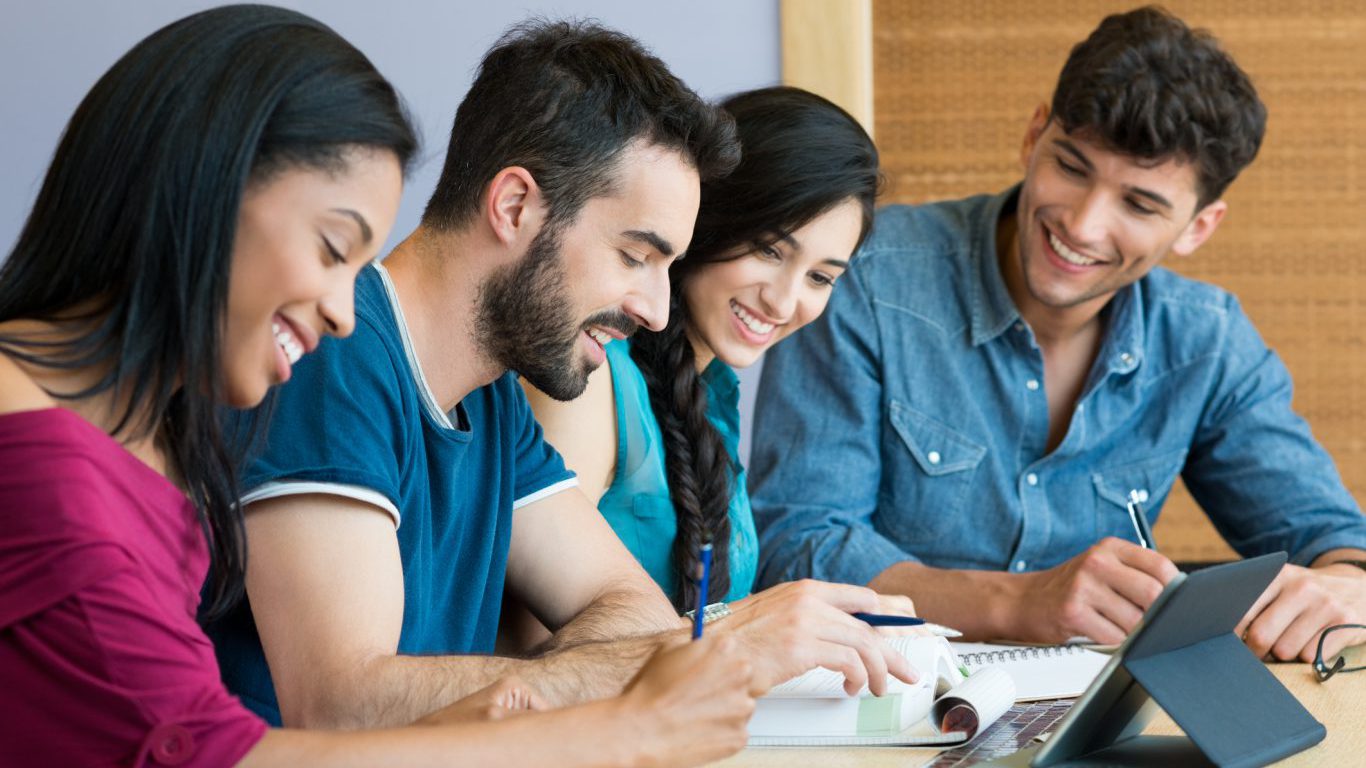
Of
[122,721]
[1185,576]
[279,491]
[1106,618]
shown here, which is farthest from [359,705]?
[1106,618]

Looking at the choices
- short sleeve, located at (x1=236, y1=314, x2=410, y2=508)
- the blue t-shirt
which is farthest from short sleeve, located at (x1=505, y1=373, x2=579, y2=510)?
short sleeve, located at (x1=236, y1=314, x2=410, y2=508)

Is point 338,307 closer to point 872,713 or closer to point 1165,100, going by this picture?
point 872,713

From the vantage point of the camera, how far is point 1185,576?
1127 millimetres

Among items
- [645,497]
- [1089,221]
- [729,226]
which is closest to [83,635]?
[645,497]

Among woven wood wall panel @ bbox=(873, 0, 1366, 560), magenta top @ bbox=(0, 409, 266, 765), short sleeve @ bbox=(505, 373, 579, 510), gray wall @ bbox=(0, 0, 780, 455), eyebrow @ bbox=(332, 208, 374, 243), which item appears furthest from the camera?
woven wood wall panel @ bbox=(873, 0, 1366, 560)

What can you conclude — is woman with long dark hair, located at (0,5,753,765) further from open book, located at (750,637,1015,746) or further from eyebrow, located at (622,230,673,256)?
eyebrow, located at (622,230,673,256)

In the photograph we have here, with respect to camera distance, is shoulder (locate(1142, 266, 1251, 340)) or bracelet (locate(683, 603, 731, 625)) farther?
shoulder (locate(1142, 266, 1251, 340))

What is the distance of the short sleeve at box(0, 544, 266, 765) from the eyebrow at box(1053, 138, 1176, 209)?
1.59m

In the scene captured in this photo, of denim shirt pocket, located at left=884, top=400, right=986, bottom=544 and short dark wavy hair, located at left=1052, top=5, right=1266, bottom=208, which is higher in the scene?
short dark wavy hair, located at left=1052, top=5, right=1266, bottom=208

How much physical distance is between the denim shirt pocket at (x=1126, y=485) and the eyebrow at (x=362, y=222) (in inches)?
57.3

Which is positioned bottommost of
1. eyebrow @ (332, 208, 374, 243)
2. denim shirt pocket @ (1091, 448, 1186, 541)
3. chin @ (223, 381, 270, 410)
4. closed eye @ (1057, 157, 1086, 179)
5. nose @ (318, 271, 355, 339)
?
denim shirt pocket @ (1091, 448, 1186, 541)

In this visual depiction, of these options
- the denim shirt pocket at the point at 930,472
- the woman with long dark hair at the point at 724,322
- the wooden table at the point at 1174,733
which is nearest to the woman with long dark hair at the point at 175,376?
the wooden table at the point at 1174,733

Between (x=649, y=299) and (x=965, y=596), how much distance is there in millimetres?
627

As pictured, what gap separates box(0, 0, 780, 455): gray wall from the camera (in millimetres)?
2387
